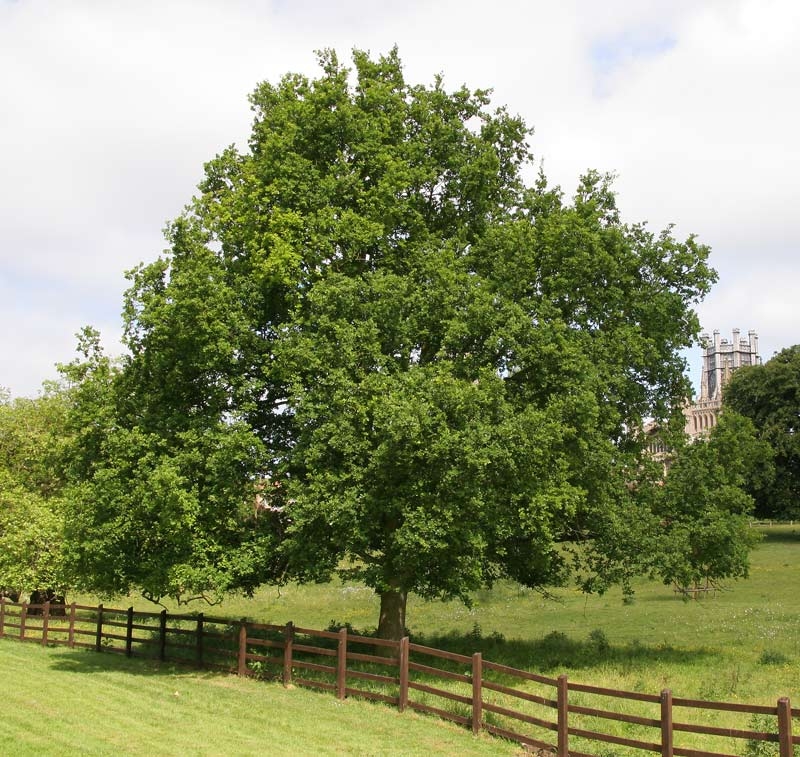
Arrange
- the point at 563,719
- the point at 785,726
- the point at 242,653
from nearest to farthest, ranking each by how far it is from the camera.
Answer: the point at 785,726
the point at 563,719
the point at 242,653

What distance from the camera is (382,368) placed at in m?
21.2

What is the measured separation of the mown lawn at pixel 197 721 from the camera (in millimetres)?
13156

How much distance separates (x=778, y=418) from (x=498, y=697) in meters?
59.3

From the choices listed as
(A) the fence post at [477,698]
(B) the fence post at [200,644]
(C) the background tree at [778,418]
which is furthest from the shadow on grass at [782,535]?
(A) the fence post at [477,698]

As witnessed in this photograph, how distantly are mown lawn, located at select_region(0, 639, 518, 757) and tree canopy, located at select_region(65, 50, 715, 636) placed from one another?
9.22 feet

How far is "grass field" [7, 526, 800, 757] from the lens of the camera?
14258mm

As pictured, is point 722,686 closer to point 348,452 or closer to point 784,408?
point 348,452

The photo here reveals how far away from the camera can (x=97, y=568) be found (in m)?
21.5

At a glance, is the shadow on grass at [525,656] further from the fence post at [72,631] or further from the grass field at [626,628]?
the fence post at [72,631]

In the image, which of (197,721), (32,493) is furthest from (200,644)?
(32,493)

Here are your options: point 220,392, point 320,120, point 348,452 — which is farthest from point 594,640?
point 320,120

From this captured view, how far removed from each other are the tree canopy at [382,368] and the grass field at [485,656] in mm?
2594

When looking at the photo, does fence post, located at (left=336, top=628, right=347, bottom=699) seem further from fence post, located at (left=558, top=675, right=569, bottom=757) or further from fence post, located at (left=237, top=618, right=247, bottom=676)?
fence post, located at (left=558, top=675, right=569, bottom=757)

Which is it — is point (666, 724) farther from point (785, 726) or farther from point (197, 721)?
point (197, 721)
